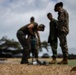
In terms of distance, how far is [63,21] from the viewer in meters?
10.9

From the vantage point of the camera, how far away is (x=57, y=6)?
11062 millimetres

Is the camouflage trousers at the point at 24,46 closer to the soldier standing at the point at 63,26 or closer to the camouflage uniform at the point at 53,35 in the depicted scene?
the camouflage uniform at the point at 53,35

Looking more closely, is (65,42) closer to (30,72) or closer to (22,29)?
(22,29)

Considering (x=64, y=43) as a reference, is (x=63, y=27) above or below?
above

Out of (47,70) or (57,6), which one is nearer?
(47,70)

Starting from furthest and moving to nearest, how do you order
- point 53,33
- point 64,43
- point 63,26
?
point 53,33 → point 63,26 → point 64,43

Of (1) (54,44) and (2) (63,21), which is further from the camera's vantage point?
(1) (54,44)

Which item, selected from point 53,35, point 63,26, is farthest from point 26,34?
point 63,26

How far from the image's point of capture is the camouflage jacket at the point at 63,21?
10867mm

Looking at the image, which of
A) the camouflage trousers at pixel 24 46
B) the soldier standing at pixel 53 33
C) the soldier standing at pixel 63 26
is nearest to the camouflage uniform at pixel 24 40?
the camouflage trousers at pixel 24 46

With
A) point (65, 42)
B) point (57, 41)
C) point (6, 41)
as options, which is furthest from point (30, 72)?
point (6, 41)

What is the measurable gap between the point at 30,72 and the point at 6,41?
6762 cm

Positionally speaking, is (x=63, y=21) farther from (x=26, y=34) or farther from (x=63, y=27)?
(x=26, y=34)

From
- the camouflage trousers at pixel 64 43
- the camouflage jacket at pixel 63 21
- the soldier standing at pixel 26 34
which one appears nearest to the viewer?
the camouflage trousers at pixel 64 43
